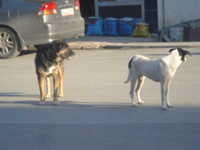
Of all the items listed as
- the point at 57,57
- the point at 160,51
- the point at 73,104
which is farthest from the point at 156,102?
the point at 160,51

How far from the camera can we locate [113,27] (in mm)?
14898

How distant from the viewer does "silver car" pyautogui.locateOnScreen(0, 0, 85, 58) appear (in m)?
9.44

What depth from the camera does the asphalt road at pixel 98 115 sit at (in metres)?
3.98

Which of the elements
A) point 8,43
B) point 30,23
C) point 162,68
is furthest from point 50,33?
point 162,68

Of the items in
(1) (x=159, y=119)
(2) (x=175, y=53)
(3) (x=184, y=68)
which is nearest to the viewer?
(1) (x=159, y=119)

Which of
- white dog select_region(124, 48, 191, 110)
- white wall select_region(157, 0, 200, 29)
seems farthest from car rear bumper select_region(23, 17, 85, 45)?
white wall select_region(157, 0, 200, 29)

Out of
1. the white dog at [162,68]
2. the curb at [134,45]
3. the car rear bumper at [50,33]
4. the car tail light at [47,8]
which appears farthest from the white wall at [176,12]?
the white dog at [162,68]

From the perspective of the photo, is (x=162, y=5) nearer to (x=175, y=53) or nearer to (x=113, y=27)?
(x=113, y=27)

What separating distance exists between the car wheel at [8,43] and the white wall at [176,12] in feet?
25.1

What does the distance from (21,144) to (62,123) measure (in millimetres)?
831

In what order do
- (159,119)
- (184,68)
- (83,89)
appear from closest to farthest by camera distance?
(159,119), (83,89), (184,68)

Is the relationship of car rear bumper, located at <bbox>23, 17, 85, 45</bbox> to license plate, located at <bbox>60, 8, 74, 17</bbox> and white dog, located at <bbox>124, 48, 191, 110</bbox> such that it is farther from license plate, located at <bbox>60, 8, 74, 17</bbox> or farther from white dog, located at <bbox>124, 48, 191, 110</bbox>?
white dog, located at <bbox>124, 48, 191, 110</bbox>

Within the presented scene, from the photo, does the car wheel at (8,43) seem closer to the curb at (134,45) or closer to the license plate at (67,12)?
the license plate at (67,12)

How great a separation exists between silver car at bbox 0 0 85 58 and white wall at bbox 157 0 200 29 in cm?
623
